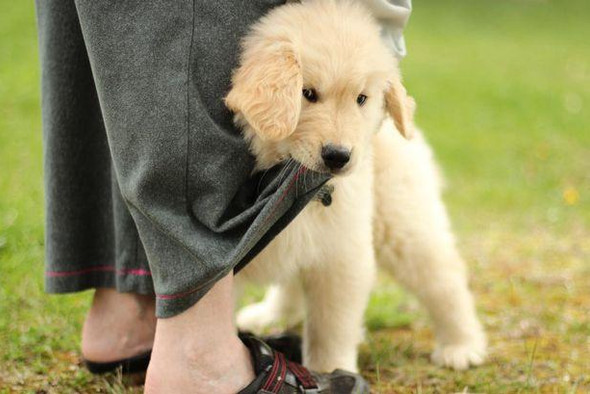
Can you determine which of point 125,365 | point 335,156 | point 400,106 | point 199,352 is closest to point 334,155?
point 335,156

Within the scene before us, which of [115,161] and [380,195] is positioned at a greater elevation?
[115,161]

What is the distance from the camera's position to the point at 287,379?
2.04 metres

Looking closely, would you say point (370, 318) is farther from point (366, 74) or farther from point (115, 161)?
point (115, 161)

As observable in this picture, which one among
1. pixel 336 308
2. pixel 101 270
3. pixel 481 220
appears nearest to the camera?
pixel 101 270

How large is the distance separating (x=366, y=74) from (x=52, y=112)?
36.2 inches

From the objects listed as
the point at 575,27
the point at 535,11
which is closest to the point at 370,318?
the point at 575,27

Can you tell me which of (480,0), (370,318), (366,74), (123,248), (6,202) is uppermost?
(366,74)

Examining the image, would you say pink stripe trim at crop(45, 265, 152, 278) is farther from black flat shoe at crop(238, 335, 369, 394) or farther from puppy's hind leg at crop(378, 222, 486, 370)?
puppy's hind leg at crop(378, 222, 486, 370)

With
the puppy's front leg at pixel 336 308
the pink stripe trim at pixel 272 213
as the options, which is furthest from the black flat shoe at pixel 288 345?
the pink stripe trim at pixel 272 213

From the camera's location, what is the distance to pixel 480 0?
18359mm

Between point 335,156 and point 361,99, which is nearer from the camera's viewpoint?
point 335,156

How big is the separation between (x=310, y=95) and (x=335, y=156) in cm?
19

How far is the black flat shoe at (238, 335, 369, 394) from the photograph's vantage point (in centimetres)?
200

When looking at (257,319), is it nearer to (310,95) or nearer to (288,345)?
(288,345)
